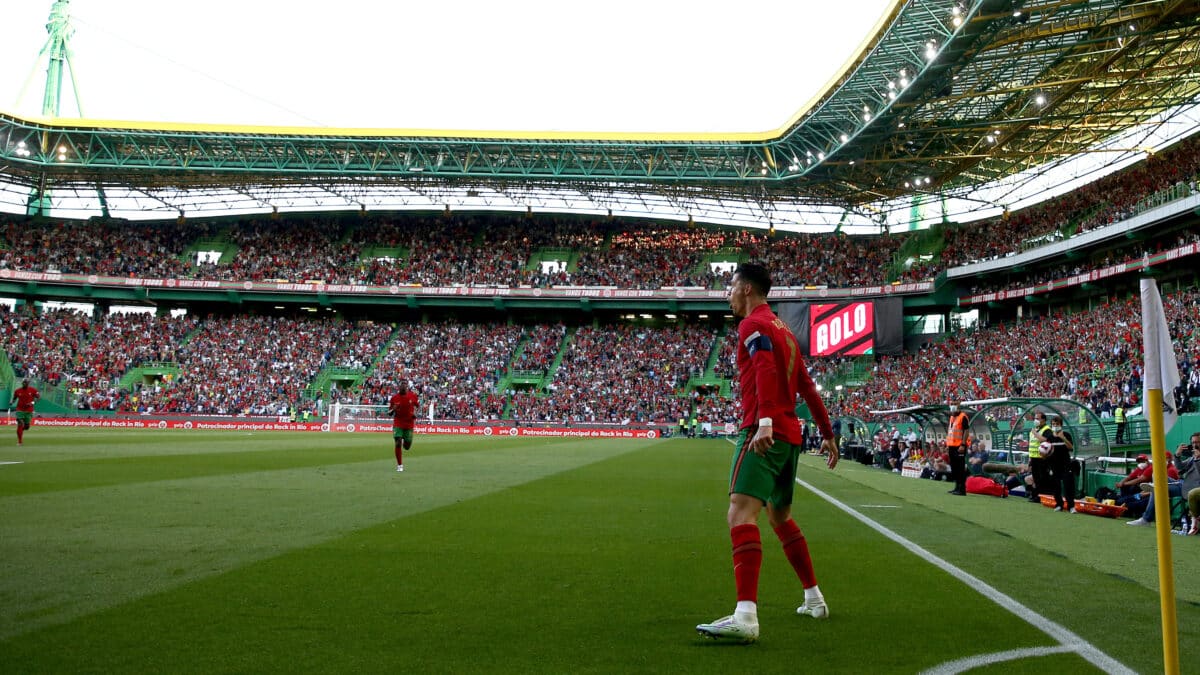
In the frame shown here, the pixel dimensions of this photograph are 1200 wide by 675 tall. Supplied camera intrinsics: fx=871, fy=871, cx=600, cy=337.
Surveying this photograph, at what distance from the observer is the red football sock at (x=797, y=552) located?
525cm

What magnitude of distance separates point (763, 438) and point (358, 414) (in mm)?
46027

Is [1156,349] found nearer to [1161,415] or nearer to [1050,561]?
[1161,415]

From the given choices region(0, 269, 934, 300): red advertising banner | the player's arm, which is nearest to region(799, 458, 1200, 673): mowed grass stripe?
the player's arm

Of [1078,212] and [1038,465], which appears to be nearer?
[1038,465]

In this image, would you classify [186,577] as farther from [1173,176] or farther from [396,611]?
[1173,176]

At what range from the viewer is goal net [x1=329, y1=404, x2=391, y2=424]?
47.1m

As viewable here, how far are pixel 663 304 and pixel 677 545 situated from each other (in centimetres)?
4959

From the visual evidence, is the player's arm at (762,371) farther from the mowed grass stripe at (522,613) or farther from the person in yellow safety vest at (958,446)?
the person in yellow safety vest at (958,446)

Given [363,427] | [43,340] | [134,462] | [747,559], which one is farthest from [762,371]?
[43,340]

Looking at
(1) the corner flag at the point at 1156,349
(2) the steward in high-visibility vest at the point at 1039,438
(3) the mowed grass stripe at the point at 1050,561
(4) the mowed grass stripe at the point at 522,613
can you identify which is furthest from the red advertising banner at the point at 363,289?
(1) the corner flag at the point at 1156,349

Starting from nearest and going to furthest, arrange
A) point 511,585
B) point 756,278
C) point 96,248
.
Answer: point 756,278
point 511,585
point 96,248

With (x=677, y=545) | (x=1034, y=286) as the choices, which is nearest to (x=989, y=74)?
(x=1034, y=286)

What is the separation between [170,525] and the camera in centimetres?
836

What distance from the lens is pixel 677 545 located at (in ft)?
26.3
